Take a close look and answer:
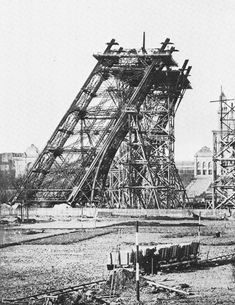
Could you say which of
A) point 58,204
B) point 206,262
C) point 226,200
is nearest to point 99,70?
point 58,204

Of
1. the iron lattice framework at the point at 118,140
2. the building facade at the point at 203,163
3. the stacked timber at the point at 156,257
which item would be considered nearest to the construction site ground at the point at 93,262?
the stacked timber at the point at 156,257

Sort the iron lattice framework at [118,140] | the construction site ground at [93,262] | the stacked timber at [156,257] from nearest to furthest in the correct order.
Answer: the construction site ground at [93,262]
the stacked timber at [156,257]
the iron lattice framework at [118,140]

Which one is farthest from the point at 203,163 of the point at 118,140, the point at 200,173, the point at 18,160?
the point at 118,140

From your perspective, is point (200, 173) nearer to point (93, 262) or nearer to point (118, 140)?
point (118, 140)

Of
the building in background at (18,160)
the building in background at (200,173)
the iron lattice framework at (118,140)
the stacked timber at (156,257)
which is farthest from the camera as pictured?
the building in background at (18,160)

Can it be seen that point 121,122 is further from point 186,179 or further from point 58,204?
point 186,179

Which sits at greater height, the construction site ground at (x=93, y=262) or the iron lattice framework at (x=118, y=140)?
the iron lattice framework at (x=118, y=140)

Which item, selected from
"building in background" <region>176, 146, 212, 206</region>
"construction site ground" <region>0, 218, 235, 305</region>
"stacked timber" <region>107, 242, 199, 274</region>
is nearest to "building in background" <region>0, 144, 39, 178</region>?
"building in background" <region>176, 146, 212, 206</region>

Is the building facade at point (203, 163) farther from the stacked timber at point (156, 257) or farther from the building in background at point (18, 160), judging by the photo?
the stacked timber at point (156, 257)
